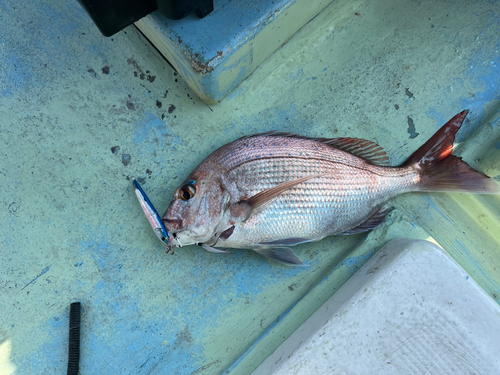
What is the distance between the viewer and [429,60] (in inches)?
73.7

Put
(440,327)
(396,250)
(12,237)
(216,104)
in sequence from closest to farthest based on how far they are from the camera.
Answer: (440,327) → (396,250) → (12,237) → (216,104)

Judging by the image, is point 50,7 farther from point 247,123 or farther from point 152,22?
point 247,123

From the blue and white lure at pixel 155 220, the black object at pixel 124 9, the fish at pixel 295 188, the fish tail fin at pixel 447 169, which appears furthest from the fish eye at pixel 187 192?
the fish tail fin at pixel 447 169

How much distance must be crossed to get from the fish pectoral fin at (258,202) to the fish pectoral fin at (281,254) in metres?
0.24

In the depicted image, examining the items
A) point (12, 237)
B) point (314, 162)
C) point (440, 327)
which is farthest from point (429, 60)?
point (12, 237)

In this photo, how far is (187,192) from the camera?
59.2 inches

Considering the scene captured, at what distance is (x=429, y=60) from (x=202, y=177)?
5.02ft

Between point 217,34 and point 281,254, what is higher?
point 217,34

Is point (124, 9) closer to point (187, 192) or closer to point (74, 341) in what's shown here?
point (187, 192)

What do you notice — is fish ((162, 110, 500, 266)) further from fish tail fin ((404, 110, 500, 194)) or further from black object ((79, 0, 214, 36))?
black object ((79, 0, 214, 36))

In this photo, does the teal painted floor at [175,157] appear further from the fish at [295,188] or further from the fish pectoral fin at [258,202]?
the fish pectoral fin at [258,202]

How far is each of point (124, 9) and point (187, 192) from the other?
796 mm

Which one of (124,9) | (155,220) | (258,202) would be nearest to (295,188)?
(258,202)

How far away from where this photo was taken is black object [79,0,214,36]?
115 cm
